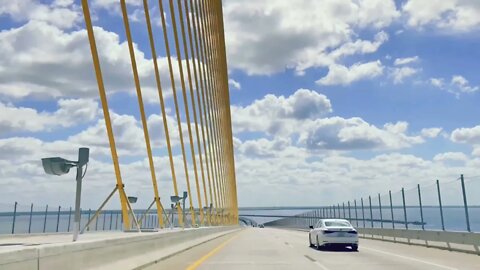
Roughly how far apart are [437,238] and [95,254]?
18.4 metres

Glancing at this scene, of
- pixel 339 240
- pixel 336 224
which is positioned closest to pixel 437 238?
pixel 336 224

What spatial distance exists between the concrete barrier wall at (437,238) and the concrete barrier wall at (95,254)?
11056mm

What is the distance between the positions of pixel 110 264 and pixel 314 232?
14.5 metres

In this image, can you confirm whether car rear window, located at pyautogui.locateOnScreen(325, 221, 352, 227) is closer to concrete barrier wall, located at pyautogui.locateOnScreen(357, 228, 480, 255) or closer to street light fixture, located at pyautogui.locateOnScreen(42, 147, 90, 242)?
concrete barrier wall, located at pyautogui.locateOnScreen(357, 228, 480, 255)

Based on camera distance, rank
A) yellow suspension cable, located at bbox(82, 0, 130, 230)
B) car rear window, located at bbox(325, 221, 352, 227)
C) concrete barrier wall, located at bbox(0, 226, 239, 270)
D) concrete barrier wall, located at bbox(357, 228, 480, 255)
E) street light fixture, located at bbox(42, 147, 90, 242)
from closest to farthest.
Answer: concrete barrier wall, located at bbox(0, 226, 239, 270) → street light fixture, located at bbox(42, 147, 90, 242) → yellow suspension cable, located at bbox(82, 0, 130, 230) → concrete barrier wall, located at bbox(357, 228, 480, 255) → car rear window, located at bbox(325, 221, 352, 227)

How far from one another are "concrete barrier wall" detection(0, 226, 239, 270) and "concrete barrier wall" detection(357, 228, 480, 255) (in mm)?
11056

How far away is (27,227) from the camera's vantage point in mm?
30172

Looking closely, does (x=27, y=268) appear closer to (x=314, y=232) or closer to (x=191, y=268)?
(x=191, y=268)

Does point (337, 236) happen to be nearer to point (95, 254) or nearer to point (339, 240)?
point (339, 240)

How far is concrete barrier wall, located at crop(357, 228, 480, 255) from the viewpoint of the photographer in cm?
1919

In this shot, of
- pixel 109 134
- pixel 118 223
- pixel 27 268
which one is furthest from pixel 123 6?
pixel 118 223

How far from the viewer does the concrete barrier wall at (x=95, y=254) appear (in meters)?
6.31

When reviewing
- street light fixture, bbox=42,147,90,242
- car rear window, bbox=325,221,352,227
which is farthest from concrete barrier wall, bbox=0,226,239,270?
car rear window, bbox=325,221,352,227

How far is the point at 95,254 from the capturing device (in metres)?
9.03
